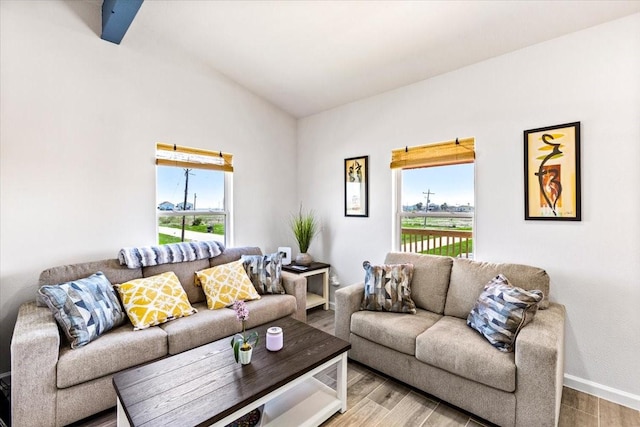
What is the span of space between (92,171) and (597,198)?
13.1 ft

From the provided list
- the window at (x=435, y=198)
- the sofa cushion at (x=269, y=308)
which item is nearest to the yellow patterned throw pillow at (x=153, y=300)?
the sofa cushion at (x=269, y=308)

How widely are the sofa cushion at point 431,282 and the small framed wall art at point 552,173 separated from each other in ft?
2.51

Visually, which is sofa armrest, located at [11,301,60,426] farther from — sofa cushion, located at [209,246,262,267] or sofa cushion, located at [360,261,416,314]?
→ sofa cushion, located at [360,261,416,314]

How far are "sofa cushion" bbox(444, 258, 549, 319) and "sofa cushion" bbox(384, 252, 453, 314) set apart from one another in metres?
0.05

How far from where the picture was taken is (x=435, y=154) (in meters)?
2.93

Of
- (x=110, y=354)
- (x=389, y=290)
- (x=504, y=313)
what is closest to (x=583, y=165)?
(x=504, y=313)

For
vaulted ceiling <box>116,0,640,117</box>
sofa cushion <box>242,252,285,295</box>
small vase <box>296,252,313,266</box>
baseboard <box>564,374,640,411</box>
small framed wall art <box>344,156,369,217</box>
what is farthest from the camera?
small vase <box>296,252,313,266</box>

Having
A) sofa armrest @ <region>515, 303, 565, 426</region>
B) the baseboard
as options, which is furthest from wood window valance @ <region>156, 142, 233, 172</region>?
the baseboard

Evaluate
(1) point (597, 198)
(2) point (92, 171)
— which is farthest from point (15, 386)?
(1) point (597, 198)

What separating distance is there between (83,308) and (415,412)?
2.29 metres

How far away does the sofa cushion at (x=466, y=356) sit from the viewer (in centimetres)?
173

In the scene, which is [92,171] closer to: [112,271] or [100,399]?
[112,271]

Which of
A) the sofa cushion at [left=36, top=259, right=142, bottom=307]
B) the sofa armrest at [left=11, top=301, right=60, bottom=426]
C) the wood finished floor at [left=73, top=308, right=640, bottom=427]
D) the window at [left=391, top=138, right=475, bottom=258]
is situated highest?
the window at [left=391, top=138, right=475, bottom=258]

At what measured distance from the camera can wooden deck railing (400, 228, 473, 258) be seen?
2.84m
